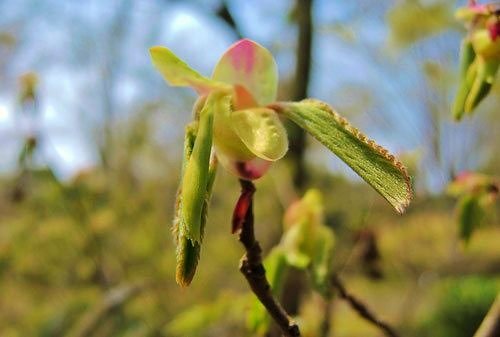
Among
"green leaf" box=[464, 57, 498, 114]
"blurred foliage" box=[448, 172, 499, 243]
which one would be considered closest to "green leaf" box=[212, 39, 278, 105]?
"green leaf" box=[464, 57, 498, 114]

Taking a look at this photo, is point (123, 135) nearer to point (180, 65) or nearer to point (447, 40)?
point (447, 40)

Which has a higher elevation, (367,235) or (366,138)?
(366,138)

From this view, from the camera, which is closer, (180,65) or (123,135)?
(180,65)

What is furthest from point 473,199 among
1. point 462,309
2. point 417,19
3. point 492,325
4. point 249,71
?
point 462,309

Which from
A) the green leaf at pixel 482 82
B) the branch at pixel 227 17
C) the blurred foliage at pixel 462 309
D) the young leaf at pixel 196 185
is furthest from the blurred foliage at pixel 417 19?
the young leaf at pixel 196 185

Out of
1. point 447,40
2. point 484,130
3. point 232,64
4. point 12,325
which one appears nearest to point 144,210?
point 12,325

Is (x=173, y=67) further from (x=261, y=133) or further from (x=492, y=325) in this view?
(x=492, y=325)
